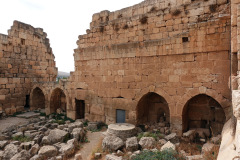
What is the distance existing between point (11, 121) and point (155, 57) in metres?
9.18

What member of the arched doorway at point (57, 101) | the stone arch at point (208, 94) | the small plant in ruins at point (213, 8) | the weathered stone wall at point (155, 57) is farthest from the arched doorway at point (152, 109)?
the arched doorway at point (57, 101)

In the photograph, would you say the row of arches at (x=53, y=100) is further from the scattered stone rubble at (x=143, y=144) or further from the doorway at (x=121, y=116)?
the scattered stone rubble at (x=143, y=144)

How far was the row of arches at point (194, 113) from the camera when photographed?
269 inches

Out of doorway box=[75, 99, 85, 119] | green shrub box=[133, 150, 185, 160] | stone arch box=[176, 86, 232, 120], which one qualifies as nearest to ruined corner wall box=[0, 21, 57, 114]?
doorway box=[75, 99, 85, 119]

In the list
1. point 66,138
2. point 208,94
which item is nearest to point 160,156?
point 208,94

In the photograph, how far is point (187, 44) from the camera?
6828 mm

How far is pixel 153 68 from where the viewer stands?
7660 millimetres

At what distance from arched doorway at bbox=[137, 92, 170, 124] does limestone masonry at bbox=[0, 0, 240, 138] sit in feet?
0.16

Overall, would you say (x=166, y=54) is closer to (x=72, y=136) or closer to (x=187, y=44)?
(x=187, y=44)

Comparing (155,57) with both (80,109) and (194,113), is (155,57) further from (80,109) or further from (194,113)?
(80,109)

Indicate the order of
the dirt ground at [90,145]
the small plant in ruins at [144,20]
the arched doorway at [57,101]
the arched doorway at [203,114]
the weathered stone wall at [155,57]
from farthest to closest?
the arched doorway at [57,101]
the small plant in ruins at [144,20]
the arched doorway at [203,114]
the weathered stone wall at [155,57]
the dirt ground at [90,145]

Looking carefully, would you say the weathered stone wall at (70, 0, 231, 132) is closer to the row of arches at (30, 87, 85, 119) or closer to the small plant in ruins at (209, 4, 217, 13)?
the small plant in ruins at (209, 4, 217, 13)

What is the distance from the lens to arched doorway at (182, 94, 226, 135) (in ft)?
22.3

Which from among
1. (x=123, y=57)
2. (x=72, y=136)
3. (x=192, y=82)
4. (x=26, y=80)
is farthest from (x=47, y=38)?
(x=192, y=82)
